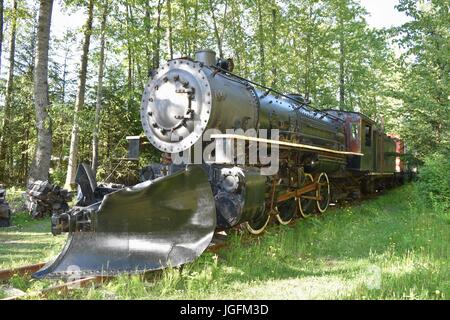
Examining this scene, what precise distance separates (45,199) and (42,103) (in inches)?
101

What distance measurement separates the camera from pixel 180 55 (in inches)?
834

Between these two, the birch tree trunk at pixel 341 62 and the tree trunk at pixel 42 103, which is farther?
the birch tree trunk at pixel 341 62

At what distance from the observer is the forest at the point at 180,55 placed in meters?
10.8

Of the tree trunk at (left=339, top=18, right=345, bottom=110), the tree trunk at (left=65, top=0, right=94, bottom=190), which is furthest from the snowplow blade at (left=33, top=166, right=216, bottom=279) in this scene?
the tree trunk at (left=339, top=18, right=345, bottom=110)

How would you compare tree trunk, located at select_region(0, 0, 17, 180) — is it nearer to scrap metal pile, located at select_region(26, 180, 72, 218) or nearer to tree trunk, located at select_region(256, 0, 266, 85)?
scrap metal pile, located at select_region(26, 180, 72, 218)

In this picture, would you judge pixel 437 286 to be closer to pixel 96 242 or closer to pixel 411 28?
pixel 96 242

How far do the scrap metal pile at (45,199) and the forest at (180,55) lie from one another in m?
0.89

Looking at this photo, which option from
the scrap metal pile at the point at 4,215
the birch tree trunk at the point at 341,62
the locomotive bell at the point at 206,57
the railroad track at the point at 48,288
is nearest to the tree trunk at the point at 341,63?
the birch tree trunk at the point at 341,62

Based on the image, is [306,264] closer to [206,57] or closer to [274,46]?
[206,57]

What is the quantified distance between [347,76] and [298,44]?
14.7 feet

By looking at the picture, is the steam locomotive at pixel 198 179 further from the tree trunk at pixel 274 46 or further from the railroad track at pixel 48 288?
the tree trunk at pixel 274 46

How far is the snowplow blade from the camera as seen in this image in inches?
186

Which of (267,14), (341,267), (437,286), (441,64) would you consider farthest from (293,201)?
(267,14)

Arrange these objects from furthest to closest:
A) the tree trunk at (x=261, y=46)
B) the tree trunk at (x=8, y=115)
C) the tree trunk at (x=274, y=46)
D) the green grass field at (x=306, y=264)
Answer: the tree trunk at (x=261, y=46) < the tree trunk at (x=274, y=46) < the tree trunk at (x=8, y=115) < the green grass field at (x=306, y=264)
